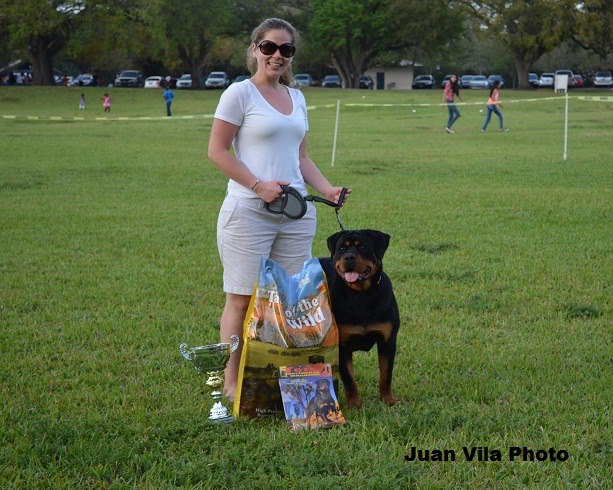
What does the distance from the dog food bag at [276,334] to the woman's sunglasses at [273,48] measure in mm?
970

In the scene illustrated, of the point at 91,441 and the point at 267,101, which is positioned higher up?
the point at 267,101

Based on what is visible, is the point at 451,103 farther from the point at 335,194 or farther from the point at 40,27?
the point at 40,27

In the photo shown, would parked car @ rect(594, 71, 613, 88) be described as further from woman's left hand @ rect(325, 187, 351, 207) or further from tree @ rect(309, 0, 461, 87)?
woman's left hand @ rect(325, 187, 351, 207)

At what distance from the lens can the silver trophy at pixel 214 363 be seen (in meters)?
3.87

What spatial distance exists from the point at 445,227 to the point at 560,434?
18.1ft

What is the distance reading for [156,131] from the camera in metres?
Answer: 26.5

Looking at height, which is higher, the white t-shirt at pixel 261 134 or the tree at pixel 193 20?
the tree at pixel 193 20

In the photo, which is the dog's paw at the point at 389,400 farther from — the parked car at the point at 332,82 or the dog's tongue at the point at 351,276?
the parked car at the point at 332,82

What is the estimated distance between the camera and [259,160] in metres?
4.07

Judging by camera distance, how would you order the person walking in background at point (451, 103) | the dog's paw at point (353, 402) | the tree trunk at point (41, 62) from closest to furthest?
the dog's paw at point (353, 402) < the person walking in background at point (451, 103) < the tree trunk at point (41, 62)

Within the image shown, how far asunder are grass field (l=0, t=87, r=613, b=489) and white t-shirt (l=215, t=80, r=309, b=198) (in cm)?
116

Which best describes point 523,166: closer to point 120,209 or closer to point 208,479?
point 120,209

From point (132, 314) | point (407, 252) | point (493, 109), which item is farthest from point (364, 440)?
point (493, 109)

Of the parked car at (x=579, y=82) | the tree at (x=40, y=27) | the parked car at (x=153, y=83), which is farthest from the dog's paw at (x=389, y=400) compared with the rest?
the parked car at (x=579, y=82)
